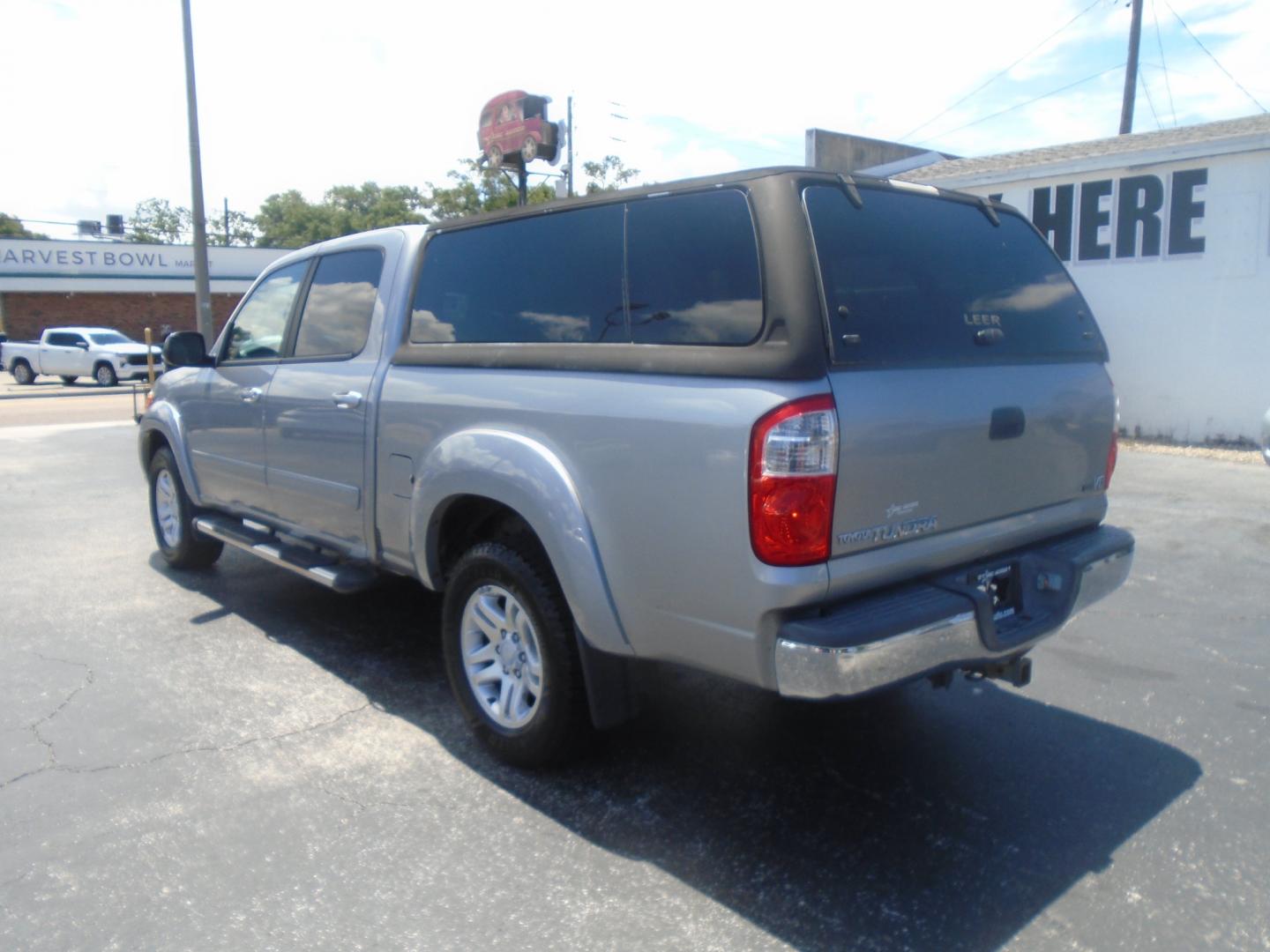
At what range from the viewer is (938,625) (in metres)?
3.01

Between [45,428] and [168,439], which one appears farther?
[45,428]

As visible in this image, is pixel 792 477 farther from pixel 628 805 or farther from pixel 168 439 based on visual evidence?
pixel 168 439

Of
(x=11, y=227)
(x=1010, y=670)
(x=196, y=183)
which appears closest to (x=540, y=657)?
(x=1010, y=670)

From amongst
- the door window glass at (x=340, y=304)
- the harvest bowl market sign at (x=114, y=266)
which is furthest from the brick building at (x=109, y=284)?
the door window glass at (x=340, y=304)

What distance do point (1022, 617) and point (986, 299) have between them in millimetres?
1129

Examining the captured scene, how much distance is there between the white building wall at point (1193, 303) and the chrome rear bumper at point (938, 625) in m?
10.7

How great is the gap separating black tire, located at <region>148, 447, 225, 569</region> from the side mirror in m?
0.91

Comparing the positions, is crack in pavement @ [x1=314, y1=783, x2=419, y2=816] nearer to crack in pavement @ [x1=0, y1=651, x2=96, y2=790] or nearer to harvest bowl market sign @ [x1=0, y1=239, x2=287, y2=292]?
crack in pavement @ [x1=0, y1=651, x2=96, y2=790]

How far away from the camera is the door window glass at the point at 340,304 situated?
15.3ft

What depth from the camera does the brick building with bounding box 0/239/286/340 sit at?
39.0 meters

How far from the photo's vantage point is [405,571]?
14.2 ft

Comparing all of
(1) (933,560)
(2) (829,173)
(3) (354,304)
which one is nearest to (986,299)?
(2) (829,173)

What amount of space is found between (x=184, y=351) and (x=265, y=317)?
1.76ft

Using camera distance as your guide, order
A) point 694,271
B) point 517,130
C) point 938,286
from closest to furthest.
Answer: point 694,271
point 938,286
point 517,130
